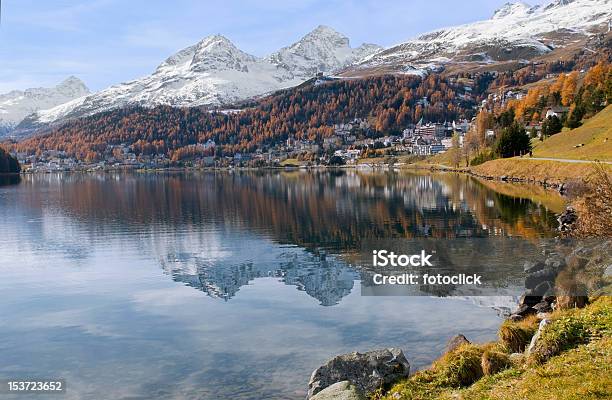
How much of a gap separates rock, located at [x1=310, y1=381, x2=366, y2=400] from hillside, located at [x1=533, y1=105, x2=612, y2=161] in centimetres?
7519

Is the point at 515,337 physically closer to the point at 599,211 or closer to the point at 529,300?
the point at 529,300

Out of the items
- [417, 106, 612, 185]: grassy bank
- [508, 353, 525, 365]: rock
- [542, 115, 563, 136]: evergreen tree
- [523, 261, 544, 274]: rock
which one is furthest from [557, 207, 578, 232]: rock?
[542, 115, 563, 136]: evergreen tree

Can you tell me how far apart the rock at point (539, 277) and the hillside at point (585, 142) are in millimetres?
60415

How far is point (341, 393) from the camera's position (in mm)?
14148

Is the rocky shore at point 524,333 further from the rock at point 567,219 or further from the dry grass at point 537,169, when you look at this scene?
the dry grass at point 537,169

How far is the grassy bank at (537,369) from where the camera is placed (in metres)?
11.6

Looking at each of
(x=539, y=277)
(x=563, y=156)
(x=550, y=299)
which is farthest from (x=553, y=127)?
(x=550, y=299)

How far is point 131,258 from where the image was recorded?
141 ft

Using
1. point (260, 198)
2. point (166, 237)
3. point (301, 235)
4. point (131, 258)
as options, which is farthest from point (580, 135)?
point (131, 258)

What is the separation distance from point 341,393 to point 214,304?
1543 centimetres

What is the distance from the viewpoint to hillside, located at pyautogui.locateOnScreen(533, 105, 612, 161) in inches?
3476

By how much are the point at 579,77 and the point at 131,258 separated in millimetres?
178713

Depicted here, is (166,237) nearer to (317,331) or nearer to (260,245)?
(260,245)

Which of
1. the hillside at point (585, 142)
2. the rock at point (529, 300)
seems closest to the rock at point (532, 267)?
the rock at point (529, 300)
